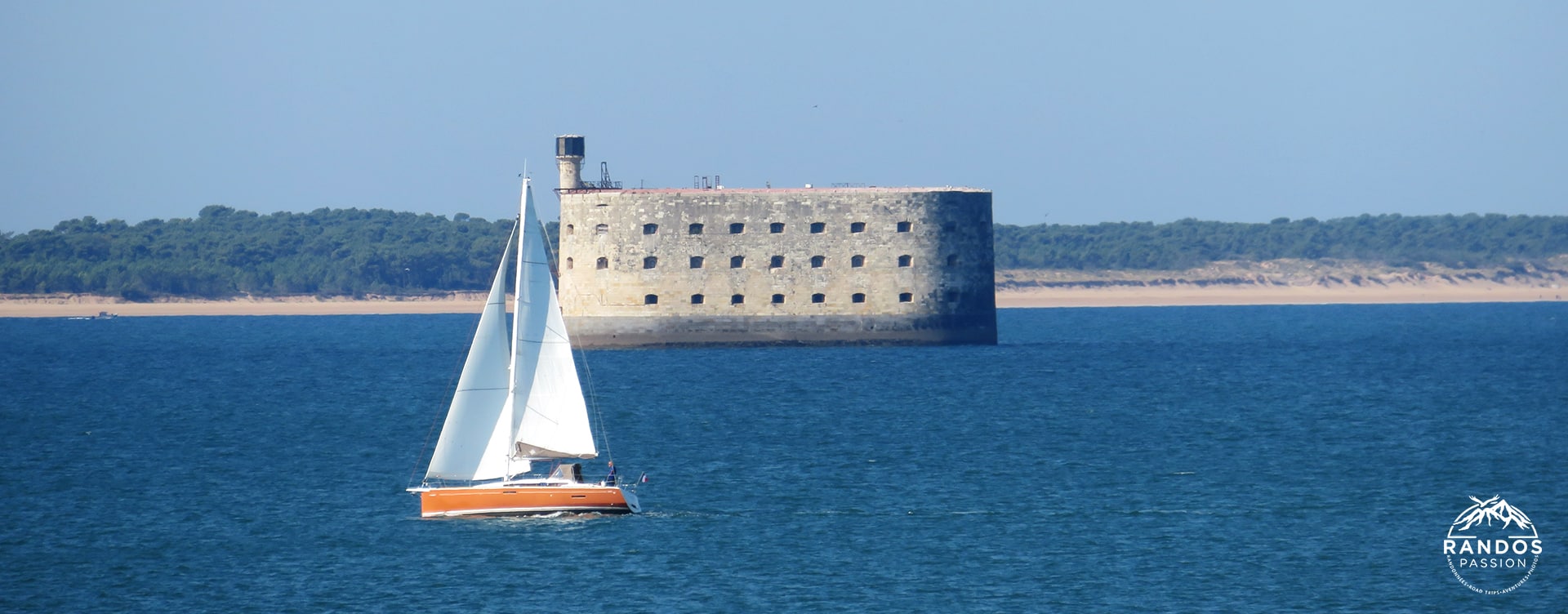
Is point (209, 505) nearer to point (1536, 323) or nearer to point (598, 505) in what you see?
point (598, 505)

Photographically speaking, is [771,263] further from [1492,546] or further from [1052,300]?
[1052,300]

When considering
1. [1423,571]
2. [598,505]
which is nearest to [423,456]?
[598,505]

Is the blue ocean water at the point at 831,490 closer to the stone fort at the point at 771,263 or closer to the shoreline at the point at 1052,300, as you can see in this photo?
the stone fort at the point at 771,263

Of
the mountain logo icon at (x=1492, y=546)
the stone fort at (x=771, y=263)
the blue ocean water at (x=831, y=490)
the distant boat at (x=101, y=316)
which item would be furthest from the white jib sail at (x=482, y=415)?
the distant boat at (x=101, y=316)

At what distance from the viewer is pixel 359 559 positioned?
2944 centimetres

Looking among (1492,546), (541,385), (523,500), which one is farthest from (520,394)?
(1492,546)

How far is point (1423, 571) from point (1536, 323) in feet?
315

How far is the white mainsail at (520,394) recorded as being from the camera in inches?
1249

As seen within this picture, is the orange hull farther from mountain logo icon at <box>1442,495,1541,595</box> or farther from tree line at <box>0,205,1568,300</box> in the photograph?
tree line at <box>0,205,1568,300</box>

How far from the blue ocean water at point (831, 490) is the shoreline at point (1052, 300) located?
8463cm

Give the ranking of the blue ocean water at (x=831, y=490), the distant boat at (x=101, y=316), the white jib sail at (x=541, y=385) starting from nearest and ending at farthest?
the blue ocean water at (x=831, y=490) → the white jib sail at (x=541, y=385) → the distant boat at (x=101, y=316)

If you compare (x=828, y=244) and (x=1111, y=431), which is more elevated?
(x=828, y=244)

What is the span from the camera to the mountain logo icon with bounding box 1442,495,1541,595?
1105 inches

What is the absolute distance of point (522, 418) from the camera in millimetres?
32031
